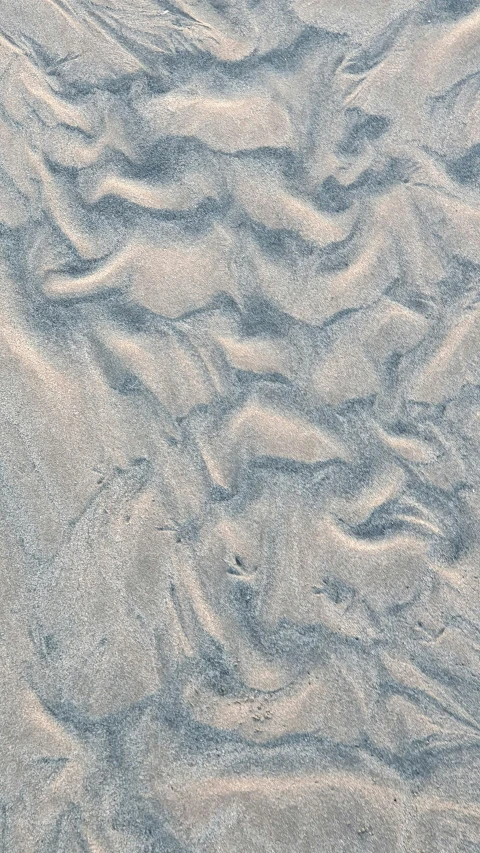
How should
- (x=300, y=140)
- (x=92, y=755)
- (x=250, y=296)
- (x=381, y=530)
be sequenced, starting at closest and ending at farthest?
(x=92, y=755)
(x=381, y=530)
(x=250, y=296)
(x=300, y=140)

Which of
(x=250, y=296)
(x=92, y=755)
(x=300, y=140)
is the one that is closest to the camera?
(x=92, y=755)

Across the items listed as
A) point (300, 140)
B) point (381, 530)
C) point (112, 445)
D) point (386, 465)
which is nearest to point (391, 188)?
point (300, 140)

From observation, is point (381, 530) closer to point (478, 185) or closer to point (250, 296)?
point (250, 296)

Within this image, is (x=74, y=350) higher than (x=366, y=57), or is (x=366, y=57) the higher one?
(x=366, y=57)

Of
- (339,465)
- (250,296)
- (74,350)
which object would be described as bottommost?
(339,465)

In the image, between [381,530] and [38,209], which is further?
[38,209]

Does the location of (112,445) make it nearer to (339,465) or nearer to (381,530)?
(339,465)
